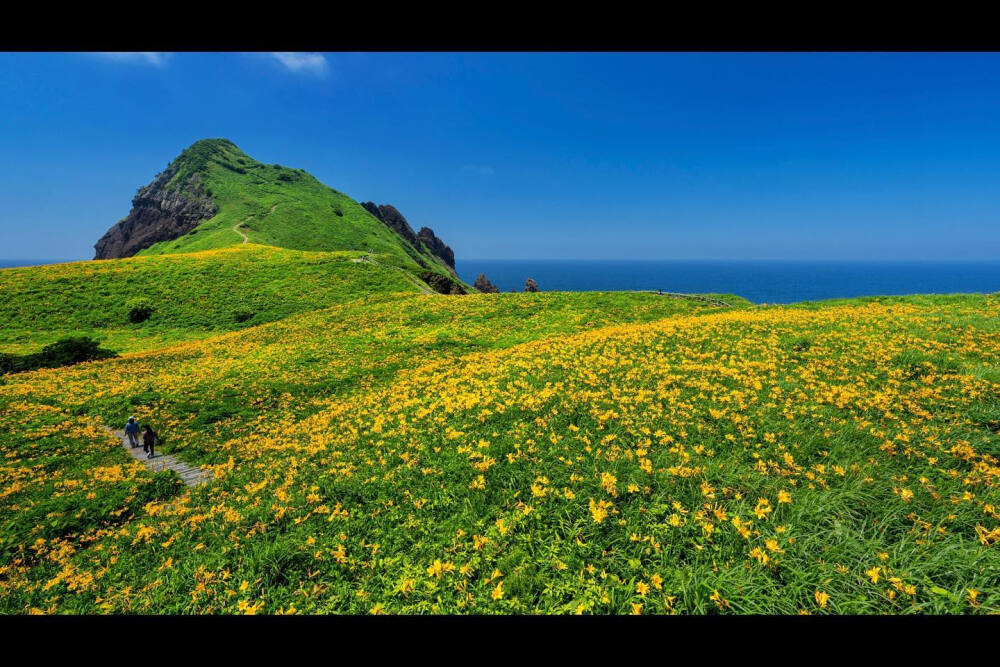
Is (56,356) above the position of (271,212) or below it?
below

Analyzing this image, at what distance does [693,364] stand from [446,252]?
17437 cm

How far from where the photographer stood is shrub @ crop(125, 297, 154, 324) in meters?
33.8

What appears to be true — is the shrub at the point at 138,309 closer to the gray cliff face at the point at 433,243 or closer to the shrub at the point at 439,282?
the shrub at the point at 439,282

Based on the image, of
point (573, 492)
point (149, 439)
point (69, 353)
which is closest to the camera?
point (573, 492)

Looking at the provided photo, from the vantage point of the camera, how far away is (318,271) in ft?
144

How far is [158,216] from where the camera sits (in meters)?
118

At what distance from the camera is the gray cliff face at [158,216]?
106m

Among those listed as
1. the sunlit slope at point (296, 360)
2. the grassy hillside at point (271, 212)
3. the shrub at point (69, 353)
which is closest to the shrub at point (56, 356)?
the shrub at point (69, 353)

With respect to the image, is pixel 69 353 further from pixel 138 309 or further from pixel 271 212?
pixel 271 212

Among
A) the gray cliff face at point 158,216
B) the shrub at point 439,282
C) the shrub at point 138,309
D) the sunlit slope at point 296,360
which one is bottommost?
the sunlit slope at point 296,360

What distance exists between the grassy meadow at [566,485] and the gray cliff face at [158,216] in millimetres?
122193

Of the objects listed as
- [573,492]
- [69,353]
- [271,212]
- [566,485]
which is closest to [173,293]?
[69,353]

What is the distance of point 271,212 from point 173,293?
2831 inches
